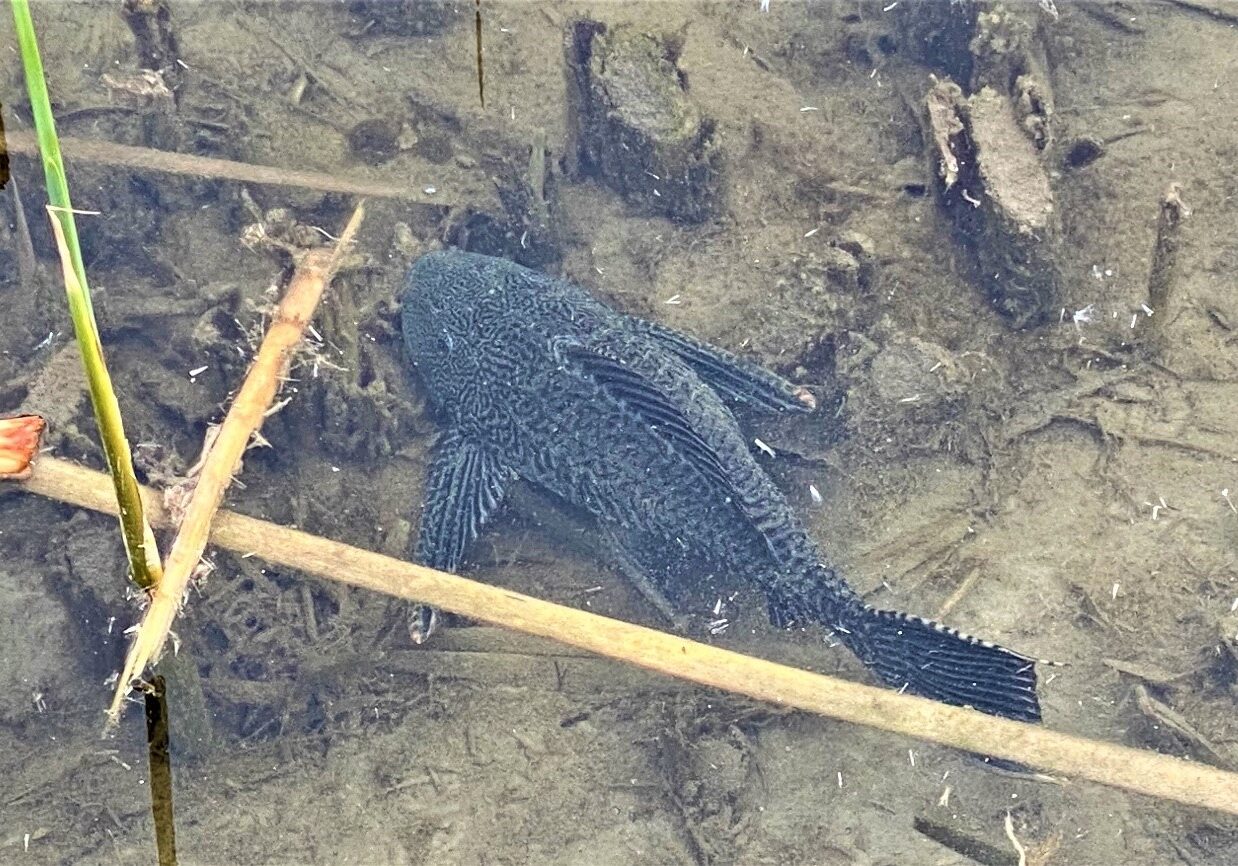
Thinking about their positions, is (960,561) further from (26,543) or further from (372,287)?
(26,543)

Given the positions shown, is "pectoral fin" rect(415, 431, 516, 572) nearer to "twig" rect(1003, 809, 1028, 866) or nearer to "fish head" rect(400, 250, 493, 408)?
"fish head" rect(400, 250, 493, 408)

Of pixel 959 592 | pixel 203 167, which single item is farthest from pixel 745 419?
pixel 203 167

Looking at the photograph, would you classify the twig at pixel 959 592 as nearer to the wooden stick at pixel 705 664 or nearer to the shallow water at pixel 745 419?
the shallow water at pixel 745 419

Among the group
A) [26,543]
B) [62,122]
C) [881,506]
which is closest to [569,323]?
[881,506]

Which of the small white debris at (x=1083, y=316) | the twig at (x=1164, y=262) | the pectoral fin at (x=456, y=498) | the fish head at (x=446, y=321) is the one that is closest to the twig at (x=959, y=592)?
the small white debris at (x=1083, y=316)

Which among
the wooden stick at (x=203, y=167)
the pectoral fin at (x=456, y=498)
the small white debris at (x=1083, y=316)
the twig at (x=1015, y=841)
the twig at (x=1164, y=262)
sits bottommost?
the twig at (x=1015, y=841)

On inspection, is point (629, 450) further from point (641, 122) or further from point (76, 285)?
point (76, 285)

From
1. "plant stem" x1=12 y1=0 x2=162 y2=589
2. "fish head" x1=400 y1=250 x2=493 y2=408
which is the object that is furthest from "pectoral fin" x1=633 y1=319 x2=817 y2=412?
"plant stem" x1=12 y1=0 x2=162 y2=589
